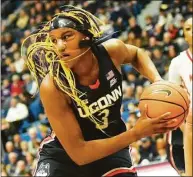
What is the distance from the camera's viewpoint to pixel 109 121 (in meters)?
3.47

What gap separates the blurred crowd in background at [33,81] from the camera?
28.1 feet

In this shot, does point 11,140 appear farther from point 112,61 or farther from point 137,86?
point 112,61

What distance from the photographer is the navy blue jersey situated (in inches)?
132

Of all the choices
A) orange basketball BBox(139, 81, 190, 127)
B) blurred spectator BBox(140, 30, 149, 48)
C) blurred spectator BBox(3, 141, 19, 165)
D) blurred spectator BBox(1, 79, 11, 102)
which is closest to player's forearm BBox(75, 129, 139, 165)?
orange basketball BBox(139, 81, 190, 127)

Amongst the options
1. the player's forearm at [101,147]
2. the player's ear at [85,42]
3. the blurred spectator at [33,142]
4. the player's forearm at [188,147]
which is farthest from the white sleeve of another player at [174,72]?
the blurred spectator at [33,142]

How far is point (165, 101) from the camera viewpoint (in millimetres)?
3143

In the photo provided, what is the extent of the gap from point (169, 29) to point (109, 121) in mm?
7031

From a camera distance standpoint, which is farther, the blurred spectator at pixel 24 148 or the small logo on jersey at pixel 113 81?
the blurred spectator at pixel 24 148

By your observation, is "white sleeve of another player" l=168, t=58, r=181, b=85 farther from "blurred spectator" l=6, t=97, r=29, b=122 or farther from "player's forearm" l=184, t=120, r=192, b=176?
"blurred spectator" l=6, t=97, r=29, b=122

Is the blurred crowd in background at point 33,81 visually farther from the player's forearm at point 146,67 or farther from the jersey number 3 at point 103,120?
the jersey number 3 at point 103,120

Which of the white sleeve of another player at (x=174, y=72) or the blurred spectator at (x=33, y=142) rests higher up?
the white sleeve of another player at (x=174, y=72)

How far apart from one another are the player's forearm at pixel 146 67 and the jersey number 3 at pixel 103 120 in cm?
41

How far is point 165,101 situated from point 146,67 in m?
0.62

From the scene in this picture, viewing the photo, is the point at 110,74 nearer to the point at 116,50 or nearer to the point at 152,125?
the point at 116,50
